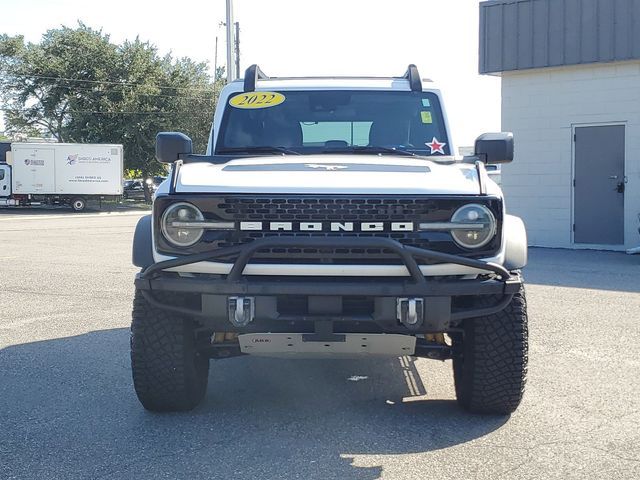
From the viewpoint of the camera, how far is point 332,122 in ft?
19.3

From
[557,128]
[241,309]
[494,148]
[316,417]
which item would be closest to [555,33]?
[557,128]

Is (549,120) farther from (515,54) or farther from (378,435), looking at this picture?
(378,435)

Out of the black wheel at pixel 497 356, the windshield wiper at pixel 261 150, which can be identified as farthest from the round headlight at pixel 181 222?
the black wheel at pixel 497 356

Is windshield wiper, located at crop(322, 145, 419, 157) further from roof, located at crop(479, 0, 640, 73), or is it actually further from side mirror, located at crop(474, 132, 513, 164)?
roof, located at crop(479, 0, 640, 73)

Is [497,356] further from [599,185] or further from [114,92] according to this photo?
[114,92]

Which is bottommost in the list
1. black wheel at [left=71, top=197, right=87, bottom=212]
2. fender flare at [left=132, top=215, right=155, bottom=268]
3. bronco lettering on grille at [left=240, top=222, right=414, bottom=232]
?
fender flare at [left=132, top=215, right=155, bottom=268]

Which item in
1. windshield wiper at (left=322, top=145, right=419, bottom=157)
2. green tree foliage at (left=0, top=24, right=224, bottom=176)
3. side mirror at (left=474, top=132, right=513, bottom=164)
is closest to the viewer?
side mirror at (left=474, top=132, right=513, bottom=164)

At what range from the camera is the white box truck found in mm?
38031

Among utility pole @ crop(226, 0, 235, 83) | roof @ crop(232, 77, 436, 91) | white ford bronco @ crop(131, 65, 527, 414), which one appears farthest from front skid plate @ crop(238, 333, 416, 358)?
utility pole @ crop(226, 0, 235, 83)

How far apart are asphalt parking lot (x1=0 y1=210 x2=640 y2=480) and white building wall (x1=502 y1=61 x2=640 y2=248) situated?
27.0ft

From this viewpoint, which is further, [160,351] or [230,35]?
[230,35]

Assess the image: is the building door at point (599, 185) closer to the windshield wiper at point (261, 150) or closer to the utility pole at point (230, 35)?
the utility pole at point (230, 35)

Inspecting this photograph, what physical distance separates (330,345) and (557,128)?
43.4ft

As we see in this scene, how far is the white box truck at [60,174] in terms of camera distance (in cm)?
3803
